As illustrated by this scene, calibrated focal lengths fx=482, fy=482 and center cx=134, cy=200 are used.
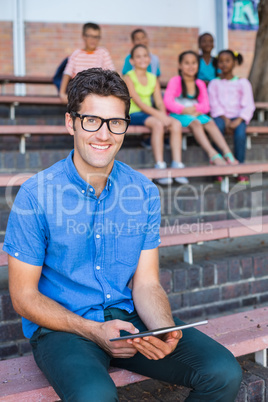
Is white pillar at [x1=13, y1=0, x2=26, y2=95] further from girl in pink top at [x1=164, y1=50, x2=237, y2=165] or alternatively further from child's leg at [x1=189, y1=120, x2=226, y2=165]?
child's leg at [x1=189, y1=120, x2=226, y2=165]

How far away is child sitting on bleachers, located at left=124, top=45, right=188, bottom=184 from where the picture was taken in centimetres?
419

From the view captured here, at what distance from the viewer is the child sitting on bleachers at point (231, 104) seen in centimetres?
473

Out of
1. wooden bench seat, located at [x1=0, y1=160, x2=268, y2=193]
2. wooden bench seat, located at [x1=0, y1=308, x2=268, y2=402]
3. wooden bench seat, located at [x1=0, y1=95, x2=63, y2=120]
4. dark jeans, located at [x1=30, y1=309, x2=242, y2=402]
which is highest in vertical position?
wooden bench seat, located at [x1=0, y1=95, x2=63, y2=120]

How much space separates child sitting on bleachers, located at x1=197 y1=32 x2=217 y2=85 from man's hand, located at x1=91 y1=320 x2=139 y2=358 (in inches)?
183

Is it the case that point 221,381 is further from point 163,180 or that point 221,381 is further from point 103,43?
point 103,43

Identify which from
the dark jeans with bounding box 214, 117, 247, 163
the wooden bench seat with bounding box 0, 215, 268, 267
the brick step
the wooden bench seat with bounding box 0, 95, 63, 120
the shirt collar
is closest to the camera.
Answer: the shirt collar

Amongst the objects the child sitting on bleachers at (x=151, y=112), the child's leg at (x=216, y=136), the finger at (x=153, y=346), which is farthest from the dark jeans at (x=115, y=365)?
the child's leg at (x=216, y=136)

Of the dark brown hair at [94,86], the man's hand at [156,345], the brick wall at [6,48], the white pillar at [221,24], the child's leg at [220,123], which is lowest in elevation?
the man's hand at [156,345]

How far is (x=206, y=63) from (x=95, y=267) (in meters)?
4.74

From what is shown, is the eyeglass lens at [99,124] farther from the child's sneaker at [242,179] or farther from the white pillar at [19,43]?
the white pillar at [19,43]

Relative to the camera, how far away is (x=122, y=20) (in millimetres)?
8266

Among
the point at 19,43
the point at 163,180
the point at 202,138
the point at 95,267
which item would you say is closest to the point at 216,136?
the point at 202,138

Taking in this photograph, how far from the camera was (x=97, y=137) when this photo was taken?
1757 millimetres

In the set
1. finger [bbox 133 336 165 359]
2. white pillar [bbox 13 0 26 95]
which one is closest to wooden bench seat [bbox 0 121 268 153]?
finger [bbox 133 336 165 359]
